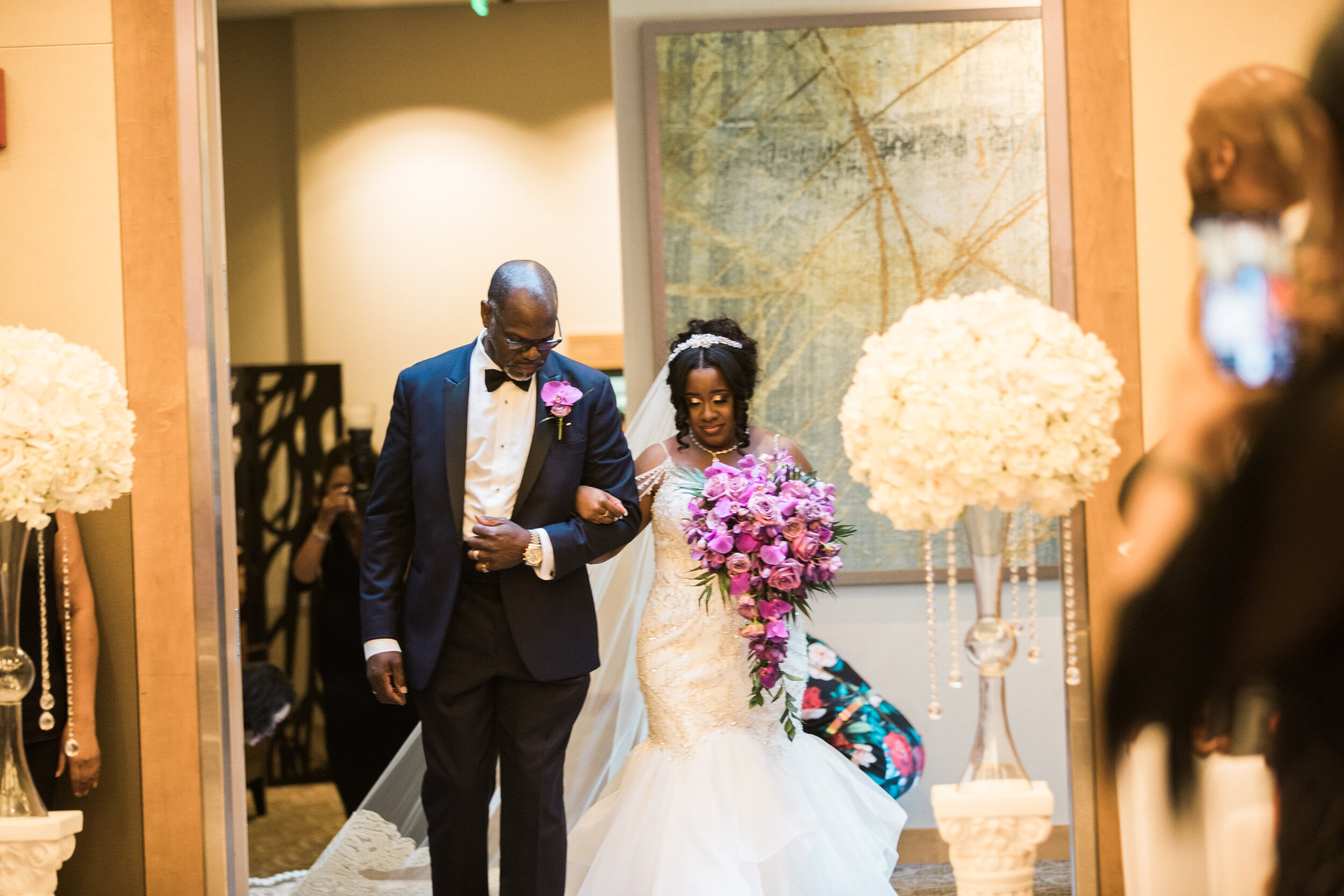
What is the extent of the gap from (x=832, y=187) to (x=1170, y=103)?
1.76 meters

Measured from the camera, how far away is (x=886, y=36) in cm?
473

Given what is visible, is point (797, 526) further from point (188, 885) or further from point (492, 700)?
point (188, 885)

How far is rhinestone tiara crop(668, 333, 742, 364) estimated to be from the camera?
3.79m

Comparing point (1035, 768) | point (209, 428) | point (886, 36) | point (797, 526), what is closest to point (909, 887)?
point (1035, 768)

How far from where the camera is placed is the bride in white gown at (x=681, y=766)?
11.0ft

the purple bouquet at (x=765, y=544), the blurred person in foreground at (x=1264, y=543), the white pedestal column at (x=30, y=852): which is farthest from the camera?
the purple bouquet at (x=765, y=544)

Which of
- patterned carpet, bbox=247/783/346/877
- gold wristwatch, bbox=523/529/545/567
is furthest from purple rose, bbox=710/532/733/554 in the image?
patterned carpet, bbox=247/783/346/877

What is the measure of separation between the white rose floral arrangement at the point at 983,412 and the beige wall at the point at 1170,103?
665 millimetres

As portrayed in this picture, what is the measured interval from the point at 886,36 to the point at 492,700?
9.74 feet

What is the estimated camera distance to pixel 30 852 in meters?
2.76

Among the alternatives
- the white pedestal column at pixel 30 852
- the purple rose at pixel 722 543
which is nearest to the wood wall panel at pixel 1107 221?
the purple rose at pixel 722 543

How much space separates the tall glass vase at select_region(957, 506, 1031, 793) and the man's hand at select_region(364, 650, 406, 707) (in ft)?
4.54

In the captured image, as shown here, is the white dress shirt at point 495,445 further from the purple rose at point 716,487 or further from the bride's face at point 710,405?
the bride's face at point 710,405

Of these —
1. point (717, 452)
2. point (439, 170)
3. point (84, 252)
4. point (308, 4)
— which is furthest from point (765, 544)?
point (308, 4)
